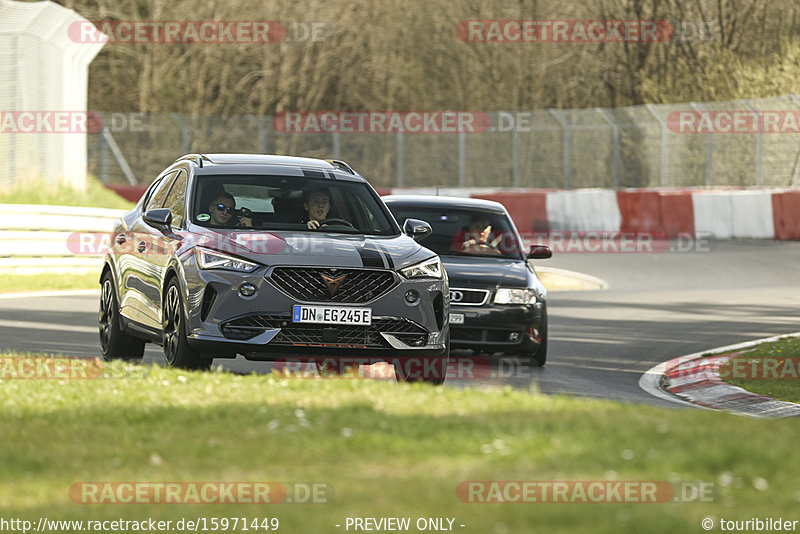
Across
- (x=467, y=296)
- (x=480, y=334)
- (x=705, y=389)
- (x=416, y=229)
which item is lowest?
(x=705, y=389)

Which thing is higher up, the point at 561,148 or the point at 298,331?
the point at 561,148

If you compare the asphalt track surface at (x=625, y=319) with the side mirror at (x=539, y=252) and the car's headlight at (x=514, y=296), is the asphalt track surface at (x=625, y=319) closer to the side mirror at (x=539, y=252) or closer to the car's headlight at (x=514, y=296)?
the car's headlight at (x=514, y=296)

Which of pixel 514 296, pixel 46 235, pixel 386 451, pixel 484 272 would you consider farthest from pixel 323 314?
pixel 46 235

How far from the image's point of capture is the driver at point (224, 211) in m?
11.3

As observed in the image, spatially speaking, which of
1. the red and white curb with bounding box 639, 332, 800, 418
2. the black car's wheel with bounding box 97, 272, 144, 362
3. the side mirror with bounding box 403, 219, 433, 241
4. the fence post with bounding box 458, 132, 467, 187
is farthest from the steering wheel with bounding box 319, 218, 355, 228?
the fence post with bounding box 458, 132, 467, 187

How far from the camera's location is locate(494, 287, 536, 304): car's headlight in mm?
14000

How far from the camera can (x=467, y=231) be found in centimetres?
1541

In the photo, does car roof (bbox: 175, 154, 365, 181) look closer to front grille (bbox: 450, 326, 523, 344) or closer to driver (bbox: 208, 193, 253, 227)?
driver (bbox: 208, 193, 253, 227)

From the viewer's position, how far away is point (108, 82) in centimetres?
5169

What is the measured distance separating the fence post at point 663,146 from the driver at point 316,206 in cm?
2750
